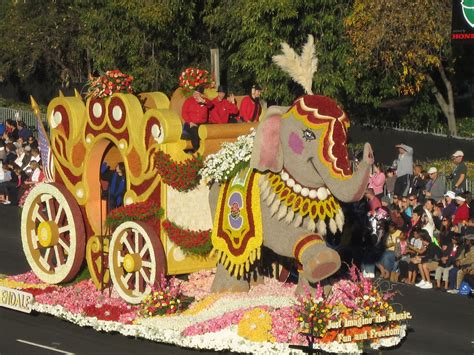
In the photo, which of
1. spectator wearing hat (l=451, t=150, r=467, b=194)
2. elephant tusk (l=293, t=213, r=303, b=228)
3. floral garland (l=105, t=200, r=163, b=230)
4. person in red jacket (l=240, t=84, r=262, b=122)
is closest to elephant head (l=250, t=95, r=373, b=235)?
elephant tusk (l=293, t=213, r=303, b=228)

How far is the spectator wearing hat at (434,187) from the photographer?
2730 cm

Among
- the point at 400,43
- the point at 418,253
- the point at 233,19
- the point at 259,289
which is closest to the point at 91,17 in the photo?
the point at 233,19

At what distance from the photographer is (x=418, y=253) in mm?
24781

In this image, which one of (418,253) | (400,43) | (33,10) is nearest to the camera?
(418,253)

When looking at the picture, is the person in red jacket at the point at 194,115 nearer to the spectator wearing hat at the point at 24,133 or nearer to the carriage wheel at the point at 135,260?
the carriage wheel at the point at 135,260

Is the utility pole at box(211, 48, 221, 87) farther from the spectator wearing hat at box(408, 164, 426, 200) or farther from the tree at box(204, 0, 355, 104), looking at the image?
the spectator wearing hat at box(408, 164, 426, 200)

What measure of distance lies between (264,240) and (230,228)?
63 centimetres

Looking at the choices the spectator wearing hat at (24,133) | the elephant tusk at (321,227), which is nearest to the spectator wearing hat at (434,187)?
the elephant tusk at (321,227)

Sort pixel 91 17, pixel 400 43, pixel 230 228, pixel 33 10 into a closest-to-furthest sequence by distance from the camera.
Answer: pixel 230 228, pixel 400 43, pixel 91 17, pixel 33 10

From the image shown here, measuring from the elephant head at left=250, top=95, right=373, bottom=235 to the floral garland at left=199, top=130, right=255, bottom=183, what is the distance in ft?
1.60

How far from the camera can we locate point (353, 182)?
19.1m

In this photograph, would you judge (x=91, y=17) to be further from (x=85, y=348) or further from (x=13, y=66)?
(x=85, y=348)

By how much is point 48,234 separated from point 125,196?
A: 5.04ft

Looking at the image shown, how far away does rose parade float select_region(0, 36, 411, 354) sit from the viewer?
64.3 feet
